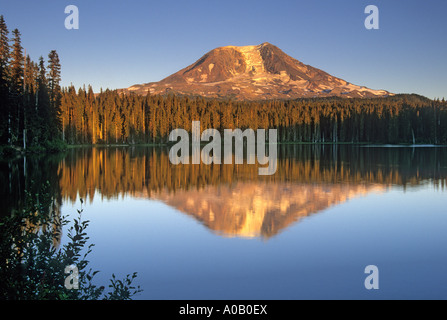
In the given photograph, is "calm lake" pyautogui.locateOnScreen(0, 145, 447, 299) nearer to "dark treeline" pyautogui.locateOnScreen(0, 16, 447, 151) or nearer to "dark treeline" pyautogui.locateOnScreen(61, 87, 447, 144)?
"dark treeline" pyautogui.locateOnScreen(0, 16, 447, 151)

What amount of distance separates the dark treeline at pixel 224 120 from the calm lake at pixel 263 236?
96.5 metres

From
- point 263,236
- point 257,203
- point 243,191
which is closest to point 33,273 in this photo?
point 263,236

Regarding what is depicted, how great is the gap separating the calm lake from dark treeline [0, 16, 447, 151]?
4277 centimetres

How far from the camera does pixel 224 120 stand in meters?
156

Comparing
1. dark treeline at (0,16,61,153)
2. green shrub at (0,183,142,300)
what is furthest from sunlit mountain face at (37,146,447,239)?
dark treeline at (0,16,61,153)

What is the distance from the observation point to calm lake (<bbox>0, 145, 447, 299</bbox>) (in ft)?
33.1

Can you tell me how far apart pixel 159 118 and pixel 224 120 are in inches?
1163

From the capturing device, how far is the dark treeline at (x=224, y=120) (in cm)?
12588

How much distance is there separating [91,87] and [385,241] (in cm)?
13662

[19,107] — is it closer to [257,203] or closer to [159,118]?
[257,203]

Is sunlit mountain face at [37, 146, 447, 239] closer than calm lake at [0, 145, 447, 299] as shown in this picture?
No
